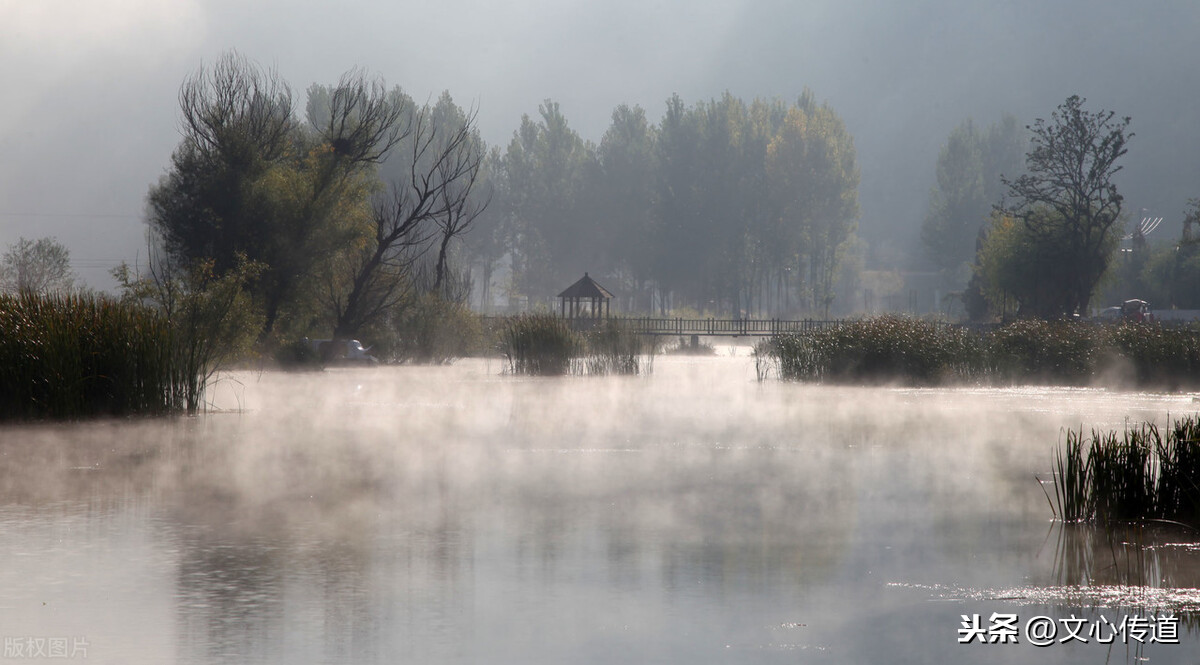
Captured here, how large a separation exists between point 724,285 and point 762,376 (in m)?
57.5

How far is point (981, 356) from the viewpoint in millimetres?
26875

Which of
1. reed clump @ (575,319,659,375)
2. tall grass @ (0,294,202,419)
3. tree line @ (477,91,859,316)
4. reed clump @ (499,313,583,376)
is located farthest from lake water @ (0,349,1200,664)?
tree line @ (477,91,859,316)

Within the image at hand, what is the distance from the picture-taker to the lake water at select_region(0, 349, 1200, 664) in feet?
19.7

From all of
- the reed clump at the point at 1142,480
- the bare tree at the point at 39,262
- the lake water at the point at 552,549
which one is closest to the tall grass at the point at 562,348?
the lake water at the point at 552,549

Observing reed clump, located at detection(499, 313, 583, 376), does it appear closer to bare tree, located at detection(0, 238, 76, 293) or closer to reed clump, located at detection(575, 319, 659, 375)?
reed clump, located at detection(575, 319, 659, 375)

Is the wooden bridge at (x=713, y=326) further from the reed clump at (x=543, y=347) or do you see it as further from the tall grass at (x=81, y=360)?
the tall grass at (x=81, y=360)

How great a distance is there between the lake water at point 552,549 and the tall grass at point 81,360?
2.14ft

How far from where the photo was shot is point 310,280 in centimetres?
3278

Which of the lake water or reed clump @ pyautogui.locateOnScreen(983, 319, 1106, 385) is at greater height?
reed clump @ pyautogui.locateOnScreen(983, 319, 1106, 385)

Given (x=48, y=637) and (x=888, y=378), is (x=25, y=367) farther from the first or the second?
(x=888, y=378)

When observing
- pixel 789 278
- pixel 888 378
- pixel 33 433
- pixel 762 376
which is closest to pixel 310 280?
pixel 762 376

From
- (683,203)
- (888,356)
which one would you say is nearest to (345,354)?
(888,356)

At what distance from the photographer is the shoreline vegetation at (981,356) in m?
25.6

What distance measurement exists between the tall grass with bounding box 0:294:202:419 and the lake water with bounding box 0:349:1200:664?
653mm
